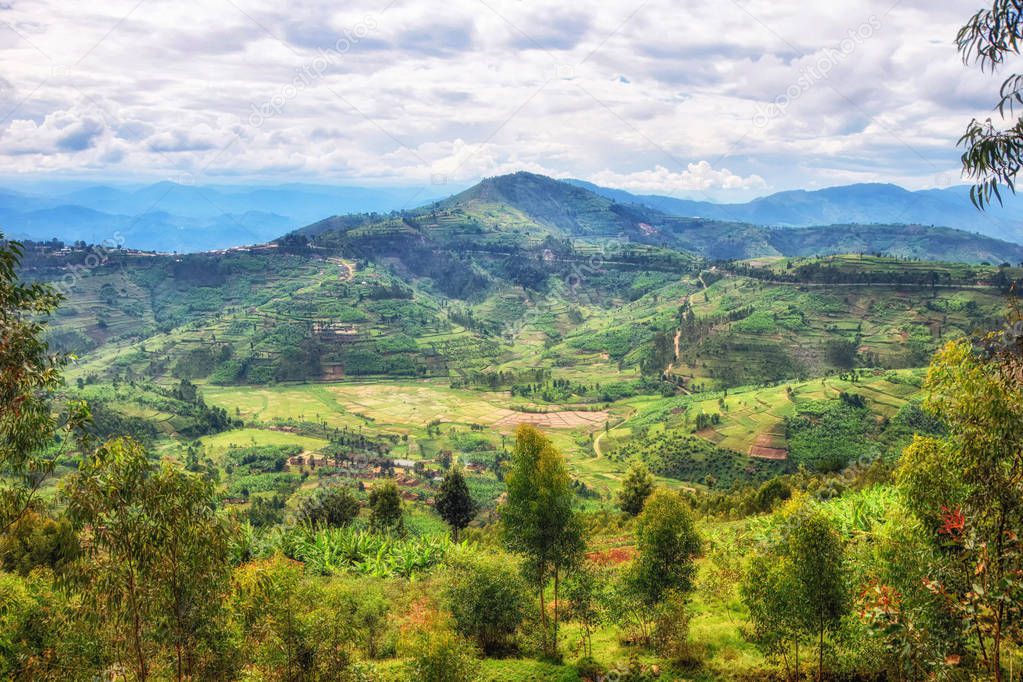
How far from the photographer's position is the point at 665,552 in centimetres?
2017

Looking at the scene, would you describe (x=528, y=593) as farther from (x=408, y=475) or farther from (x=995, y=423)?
(x=408, y=475)

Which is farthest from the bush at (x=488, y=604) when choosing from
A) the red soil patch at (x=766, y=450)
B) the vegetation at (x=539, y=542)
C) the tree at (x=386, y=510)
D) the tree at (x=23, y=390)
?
the red soil patch at (x=766, y=450)

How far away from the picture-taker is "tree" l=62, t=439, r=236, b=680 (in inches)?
438

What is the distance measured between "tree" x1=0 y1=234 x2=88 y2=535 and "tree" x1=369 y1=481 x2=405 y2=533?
3665 cm

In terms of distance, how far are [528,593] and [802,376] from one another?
4320 inches

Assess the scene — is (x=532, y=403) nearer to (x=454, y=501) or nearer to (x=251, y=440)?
(x=251, y=440)

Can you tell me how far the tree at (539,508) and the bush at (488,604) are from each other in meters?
1.56

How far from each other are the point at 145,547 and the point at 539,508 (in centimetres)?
1122

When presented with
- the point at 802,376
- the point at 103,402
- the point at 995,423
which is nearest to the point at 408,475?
the point at 103,402

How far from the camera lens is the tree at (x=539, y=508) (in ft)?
63.2

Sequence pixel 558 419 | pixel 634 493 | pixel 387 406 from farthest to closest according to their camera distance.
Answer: pixel 387 406
pixel 558 419
pixel 634 493

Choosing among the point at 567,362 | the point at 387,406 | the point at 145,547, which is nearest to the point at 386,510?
the point at 145,547

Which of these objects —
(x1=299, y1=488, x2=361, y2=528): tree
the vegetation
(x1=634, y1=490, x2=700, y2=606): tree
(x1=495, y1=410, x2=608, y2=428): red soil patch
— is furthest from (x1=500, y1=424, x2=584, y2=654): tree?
(x1=495, y1=410, x2=608, y2=428): red soil patch

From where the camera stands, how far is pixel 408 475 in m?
90.2
